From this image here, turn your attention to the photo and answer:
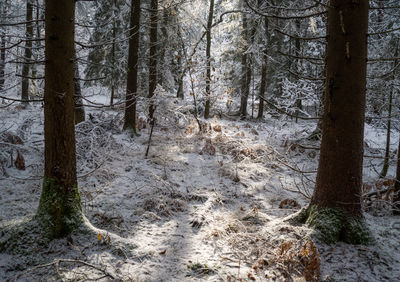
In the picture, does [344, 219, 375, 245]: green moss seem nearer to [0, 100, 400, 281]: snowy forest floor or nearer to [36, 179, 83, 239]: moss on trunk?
[0, 100, 400, 281]: snowy forest floor

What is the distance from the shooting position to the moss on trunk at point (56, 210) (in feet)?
11.7

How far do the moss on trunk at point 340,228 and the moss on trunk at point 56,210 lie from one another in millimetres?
3306

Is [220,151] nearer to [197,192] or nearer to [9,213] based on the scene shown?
[197,192]

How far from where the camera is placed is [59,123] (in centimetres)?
345

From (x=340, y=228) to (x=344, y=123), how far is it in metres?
1.41

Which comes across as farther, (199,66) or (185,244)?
(199,66)

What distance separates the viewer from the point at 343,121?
369 centimetres

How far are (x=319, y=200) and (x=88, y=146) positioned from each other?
5844mm

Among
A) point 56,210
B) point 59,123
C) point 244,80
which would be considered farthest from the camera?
point 244,80

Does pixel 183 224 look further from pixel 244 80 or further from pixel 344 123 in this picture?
pixel 244 80

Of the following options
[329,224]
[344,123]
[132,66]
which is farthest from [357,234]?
[132,66]

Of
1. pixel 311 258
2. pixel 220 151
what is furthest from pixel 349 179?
pixel 220 151

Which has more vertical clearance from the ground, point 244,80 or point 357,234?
point 244,80

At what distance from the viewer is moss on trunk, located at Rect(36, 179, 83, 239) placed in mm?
3561
